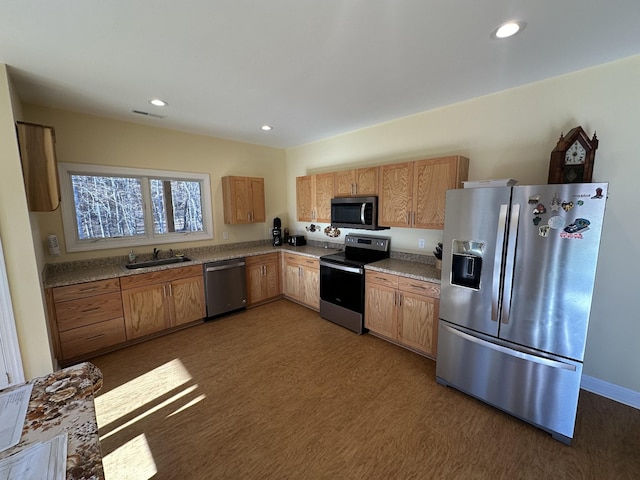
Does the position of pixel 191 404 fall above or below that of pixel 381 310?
below

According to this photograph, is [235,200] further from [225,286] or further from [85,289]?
[85,289]

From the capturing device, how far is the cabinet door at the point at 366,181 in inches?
132

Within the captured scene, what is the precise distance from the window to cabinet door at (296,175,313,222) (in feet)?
4.71

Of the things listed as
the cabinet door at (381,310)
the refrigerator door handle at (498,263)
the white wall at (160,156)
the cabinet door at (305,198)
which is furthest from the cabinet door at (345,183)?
the refrigerator door handle at (498,263)

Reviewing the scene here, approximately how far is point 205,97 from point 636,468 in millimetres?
4382

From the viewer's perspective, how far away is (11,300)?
6.88ft

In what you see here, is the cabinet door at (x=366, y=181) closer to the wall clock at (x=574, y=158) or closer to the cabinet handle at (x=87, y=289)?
the wall clock at (x=574, y=158)

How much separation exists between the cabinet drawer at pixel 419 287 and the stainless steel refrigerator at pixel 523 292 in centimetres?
30

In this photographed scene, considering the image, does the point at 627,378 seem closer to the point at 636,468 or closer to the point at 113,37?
the point at 636,468

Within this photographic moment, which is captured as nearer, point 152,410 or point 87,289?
point 152,410

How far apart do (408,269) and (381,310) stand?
58 centimetres

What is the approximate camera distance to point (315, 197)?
418 centimetres

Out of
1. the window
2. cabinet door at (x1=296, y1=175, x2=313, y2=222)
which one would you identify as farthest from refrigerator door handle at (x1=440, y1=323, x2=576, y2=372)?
the window

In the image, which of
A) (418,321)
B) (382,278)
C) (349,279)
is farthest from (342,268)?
(418,321)
